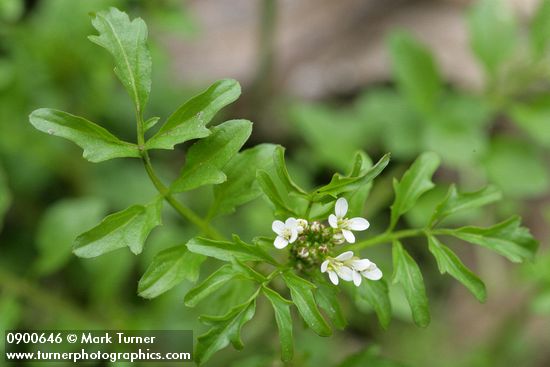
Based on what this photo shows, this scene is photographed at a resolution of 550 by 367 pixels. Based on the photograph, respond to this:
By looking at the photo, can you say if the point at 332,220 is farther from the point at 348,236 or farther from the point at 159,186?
the point at 159,186

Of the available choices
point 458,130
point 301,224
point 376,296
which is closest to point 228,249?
point 301,224

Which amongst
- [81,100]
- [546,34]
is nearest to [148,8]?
[81,100]

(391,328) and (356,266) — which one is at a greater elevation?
(356,266)

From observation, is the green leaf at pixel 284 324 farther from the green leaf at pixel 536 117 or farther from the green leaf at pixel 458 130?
the green leaf at pixel 536 117

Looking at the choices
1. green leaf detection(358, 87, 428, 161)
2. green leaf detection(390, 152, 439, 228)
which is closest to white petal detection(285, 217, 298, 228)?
green leaf detection(390, 152, 439, 228)

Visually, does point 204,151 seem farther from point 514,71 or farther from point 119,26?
point 514,71
